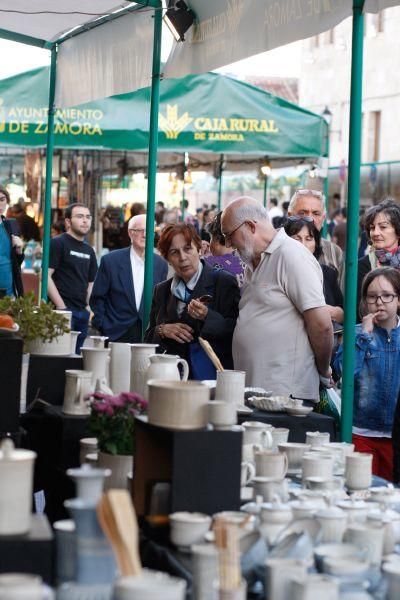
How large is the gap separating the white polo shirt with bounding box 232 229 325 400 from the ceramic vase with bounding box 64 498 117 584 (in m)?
2.42

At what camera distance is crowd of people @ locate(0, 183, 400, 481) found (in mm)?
4418

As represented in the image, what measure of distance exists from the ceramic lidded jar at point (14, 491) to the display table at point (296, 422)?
1589 millimetres

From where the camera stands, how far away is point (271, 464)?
2.85 m

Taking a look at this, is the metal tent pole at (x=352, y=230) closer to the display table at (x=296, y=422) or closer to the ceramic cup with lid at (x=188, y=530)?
the display table at (x=296, y=422)

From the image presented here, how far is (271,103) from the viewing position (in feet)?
34.0

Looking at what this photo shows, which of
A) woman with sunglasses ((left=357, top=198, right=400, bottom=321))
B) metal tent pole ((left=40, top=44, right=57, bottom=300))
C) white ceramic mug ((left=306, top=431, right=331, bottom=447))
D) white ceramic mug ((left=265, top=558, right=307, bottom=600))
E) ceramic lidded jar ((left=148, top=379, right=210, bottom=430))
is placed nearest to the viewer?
white ceramic mug ((left=265, top=558, right=307, bottom=600))

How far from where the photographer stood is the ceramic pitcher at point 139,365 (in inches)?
148

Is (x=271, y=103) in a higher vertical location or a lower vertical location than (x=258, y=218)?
higher

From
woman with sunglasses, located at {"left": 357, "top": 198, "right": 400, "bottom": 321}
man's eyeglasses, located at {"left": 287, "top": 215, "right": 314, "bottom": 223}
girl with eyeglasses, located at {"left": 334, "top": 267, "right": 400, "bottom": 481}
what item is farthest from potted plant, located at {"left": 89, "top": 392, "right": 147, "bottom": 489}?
woman with sunglasses, located at {"left": 357, "top": 198, "right": 400, "bottom": 321}

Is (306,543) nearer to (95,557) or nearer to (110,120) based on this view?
(95,557)

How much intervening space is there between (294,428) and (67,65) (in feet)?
13.0

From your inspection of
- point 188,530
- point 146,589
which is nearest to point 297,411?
point 188,530

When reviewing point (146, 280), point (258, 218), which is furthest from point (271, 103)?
point (258, 218)

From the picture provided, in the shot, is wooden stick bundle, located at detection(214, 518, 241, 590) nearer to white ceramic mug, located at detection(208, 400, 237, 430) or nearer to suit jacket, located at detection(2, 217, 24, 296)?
white ceramic mug, located at detection(208, 400, 237, 430)
